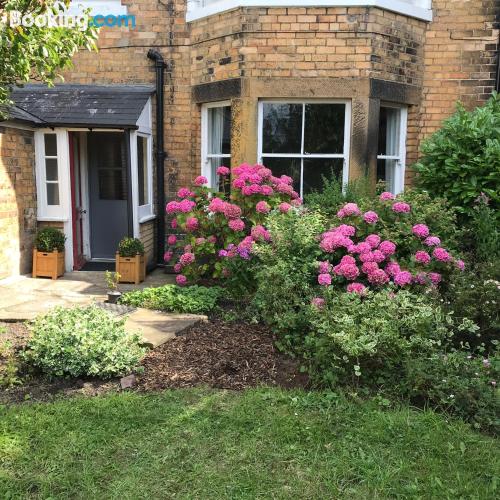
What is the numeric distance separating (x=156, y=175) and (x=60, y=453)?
606 centimetres

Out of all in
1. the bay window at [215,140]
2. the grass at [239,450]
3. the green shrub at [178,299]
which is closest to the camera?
the grass at [239,450]

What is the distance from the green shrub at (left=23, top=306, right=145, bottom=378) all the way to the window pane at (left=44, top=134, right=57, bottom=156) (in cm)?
475

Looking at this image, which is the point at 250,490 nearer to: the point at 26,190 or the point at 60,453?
the point at 60,453

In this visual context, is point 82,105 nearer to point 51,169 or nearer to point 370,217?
point 51,169

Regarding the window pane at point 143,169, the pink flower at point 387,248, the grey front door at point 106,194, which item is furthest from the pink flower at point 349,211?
the grey front door at point 106,194

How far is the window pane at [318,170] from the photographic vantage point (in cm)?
725

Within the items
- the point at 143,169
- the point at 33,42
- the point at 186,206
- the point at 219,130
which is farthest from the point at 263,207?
the point at 143,169

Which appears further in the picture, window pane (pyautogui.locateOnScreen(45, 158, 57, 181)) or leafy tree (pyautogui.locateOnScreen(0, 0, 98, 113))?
window pane (pyautogui.locateOnScreen(45, 158, 57, 181))

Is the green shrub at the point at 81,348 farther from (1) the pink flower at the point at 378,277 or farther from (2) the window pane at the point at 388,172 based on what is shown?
(2) the window pane at the point at 388,172

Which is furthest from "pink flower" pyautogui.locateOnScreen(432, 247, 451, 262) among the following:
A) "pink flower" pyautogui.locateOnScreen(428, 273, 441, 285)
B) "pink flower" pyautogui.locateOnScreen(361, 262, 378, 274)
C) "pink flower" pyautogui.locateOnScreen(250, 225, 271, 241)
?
"pink flower" pyautogui.locateOnScreen(250, 225, 271, 241)

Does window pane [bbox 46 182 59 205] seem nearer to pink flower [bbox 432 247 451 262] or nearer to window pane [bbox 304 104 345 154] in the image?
window pane [bbox 304 104 345 154]

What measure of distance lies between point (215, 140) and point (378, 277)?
4380 mm

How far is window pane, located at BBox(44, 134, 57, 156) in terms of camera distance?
813 cm

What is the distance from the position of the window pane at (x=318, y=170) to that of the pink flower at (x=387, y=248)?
267 cm
